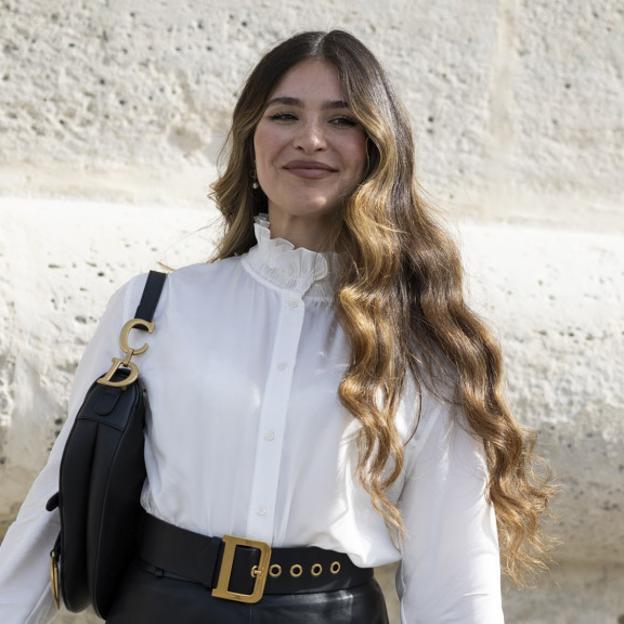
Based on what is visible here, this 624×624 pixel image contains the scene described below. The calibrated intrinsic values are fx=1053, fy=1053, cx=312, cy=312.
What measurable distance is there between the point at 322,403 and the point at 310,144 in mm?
405

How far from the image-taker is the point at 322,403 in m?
1.61

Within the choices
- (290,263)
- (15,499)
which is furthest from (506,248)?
(15,499)

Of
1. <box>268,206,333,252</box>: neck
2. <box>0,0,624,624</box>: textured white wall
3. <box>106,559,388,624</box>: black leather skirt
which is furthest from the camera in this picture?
<box>0,0,624,624</box>: textured white wall

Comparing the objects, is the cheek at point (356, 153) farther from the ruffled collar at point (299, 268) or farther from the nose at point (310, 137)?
the ruffled collar at point (299, 268)

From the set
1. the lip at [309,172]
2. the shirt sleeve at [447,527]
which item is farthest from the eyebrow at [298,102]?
the shirt sleeve at [447,527]

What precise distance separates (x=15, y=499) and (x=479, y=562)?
97 centimetres

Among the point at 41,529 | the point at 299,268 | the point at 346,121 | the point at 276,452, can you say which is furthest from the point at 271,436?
the point at 346,121

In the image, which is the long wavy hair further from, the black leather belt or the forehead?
the black leather belt

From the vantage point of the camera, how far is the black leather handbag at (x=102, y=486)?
1.59 metres

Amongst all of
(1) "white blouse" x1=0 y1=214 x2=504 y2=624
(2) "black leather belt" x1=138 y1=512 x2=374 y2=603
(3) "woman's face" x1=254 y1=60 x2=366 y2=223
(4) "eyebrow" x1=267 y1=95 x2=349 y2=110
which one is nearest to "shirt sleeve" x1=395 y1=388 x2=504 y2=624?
(1) "white blouse" x1=0 y1=214 x2=504 y2=624

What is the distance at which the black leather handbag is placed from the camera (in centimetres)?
159

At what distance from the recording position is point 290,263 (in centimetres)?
173

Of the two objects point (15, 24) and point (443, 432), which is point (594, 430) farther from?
point (15, 24)

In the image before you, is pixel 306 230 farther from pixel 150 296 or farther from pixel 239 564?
pixel 239 564
